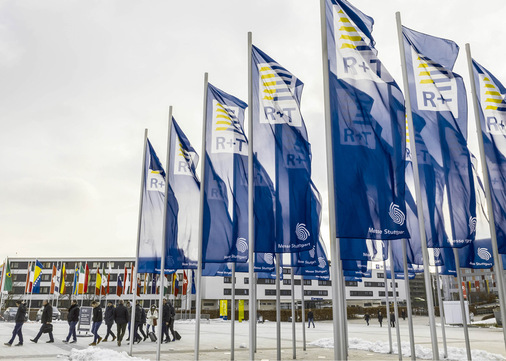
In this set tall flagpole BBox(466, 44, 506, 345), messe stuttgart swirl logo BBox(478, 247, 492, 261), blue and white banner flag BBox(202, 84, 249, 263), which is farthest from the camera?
messe stuttgart swirl logo BBox(478, 247, 492, 261)

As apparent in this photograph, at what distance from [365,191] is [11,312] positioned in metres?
54.9

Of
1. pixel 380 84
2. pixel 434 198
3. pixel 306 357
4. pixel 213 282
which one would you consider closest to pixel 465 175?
→ pixel 434 198

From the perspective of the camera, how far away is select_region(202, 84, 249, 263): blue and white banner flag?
1288cm

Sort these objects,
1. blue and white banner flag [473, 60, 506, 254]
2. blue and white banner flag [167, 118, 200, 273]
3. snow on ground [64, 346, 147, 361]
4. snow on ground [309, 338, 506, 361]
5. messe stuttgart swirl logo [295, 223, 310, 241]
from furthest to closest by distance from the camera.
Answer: snow on ground [309, 338, 506, 361] < blue and white banner flag [167, 118, 200, 273] < snow on ground [64, 346, 147, 361] < blue and white banner flag [473, 60, 506, 254] < messe stuttgart swirl logo [295, 223, 310, 241]

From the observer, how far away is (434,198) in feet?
35.0

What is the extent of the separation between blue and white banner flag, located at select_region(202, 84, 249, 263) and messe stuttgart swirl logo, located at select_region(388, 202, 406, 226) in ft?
16.7

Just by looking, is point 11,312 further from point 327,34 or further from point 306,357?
point 327,34

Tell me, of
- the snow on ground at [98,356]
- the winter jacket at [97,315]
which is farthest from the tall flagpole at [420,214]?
the winter jacket at [97,315]

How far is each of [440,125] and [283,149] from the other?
3923 mm

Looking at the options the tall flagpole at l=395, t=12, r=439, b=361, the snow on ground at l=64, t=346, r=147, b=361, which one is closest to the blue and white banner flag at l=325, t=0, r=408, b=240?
the tall flagpole at l=395, t=12, r=439, b=361

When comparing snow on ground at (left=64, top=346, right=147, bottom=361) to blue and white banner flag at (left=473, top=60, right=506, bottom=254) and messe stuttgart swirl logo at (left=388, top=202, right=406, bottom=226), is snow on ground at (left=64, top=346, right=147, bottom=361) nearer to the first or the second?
messe stuttgart swirl logo at (left=388, top=202, right=406, bottom=226)

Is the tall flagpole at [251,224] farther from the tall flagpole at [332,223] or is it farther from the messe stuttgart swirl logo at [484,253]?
the messe stuttgart swirl logo at [484,253]

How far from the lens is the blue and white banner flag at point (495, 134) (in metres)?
12.1

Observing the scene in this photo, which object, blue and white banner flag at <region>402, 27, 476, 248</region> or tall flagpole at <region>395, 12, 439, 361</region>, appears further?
blue and white banner flag at <region>402, 27, 476, 248</region>
